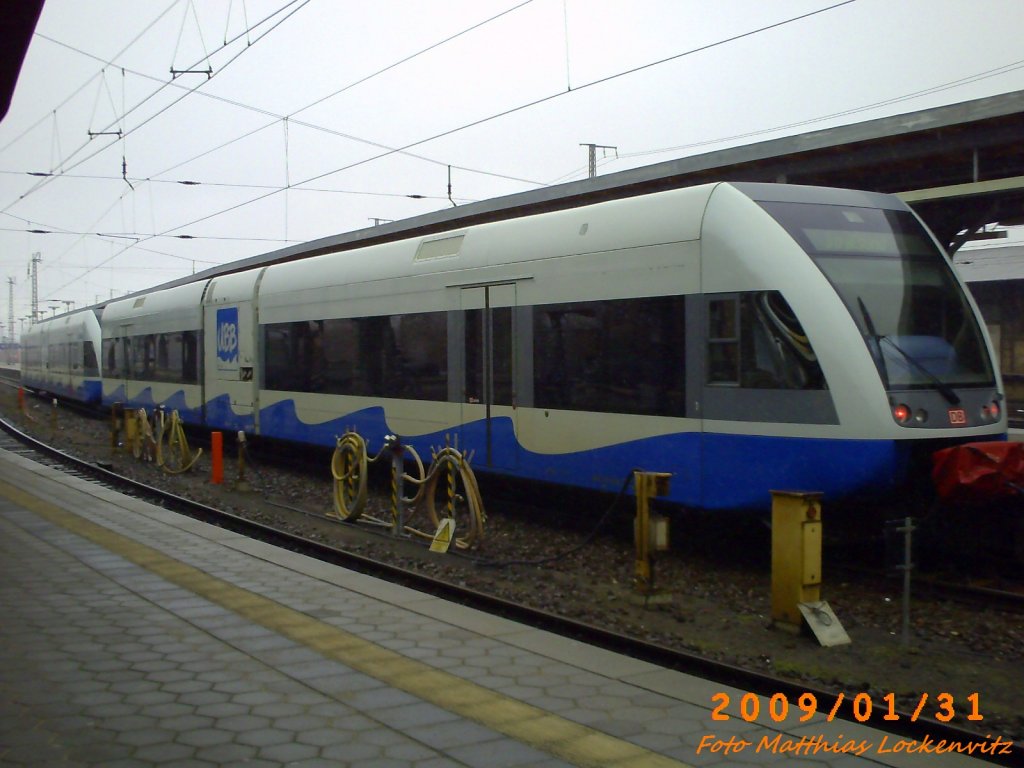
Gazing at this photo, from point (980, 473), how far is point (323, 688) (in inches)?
188

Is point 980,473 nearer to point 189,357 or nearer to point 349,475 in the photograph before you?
→ point 349,475

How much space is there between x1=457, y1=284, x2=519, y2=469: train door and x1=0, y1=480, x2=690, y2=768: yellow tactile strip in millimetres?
3715

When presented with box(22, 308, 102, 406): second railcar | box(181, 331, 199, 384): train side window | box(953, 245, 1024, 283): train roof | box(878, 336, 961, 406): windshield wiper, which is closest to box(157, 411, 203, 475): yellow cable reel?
box(181, 331, 199, 384): train side window

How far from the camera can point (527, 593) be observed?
7961 mm

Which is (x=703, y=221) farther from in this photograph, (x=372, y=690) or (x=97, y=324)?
(x=97, y=324)

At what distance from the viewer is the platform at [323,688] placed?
14.4ft

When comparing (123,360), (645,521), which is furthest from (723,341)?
(123,360)

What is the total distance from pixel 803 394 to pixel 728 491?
1.05m

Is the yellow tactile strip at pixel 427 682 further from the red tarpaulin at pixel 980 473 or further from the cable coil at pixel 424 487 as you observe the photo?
the red tarpaulin at pixel 980 473

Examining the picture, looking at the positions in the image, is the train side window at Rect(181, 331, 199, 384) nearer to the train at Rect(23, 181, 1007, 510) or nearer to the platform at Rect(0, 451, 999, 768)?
the train at Rect(23, 181, 1007, 510)

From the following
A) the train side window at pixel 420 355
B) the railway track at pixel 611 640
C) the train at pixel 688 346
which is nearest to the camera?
the railway track at pixel 611 640

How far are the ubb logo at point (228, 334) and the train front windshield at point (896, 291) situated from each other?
1189 centimetres

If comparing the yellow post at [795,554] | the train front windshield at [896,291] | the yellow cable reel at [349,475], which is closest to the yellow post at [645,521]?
the yellow post at [795,554]

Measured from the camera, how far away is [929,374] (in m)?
7.86
